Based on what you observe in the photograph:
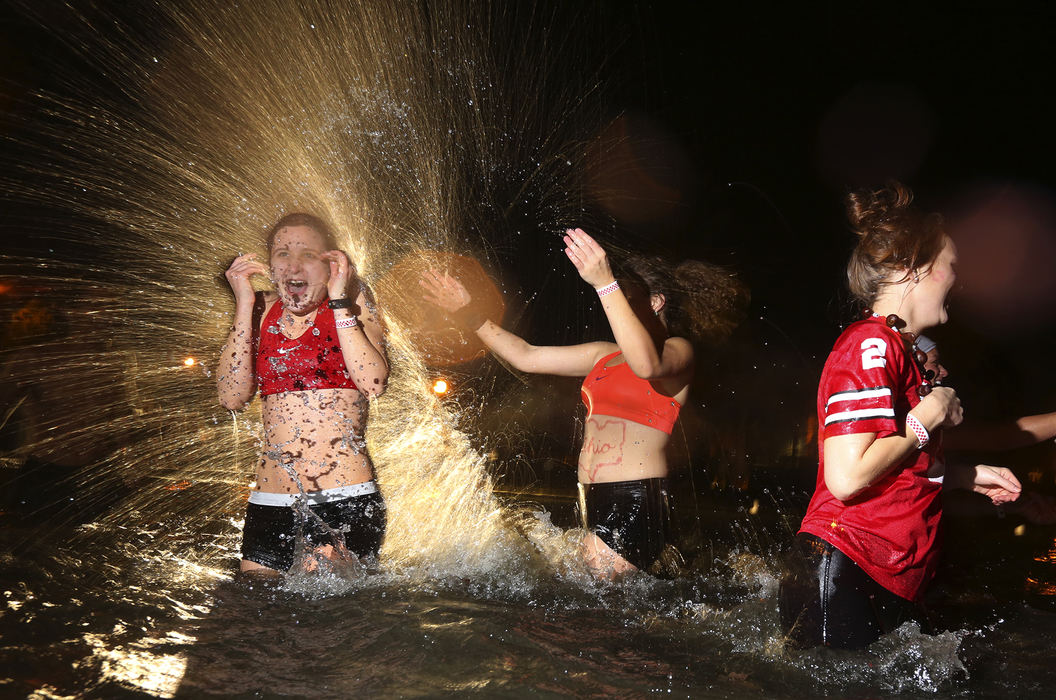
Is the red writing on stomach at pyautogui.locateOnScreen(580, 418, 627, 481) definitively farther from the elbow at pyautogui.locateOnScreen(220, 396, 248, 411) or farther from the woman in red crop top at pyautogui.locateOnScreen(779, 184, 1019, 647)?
the elbow at pyautogui.locateOnScreen(220, 396, 248, 411)

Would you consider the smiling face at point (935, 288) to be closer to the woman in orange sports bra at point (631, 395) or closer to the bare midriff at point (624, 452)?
the woman in orange sports bra at point (631, 395)

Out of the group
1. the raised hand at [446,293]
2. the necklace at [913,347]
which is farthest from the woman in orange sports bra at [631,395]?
the necklace at [913,347]

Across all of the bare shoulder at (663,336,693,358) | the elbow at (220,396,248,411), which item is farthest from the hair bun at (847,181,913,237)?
the elbow at (220,396,248,411)

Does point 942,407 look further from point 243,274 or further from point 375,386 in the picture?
point 243,274

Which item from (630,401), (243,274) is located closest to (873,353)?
(630,401)

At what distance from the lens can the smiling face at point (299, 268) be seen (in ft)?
11.9

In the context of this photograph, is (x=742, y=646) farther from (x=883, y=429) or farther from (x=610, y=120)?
(x=610, y=120)

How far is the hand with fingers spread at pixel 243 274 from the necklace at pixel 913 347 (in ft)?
9.31

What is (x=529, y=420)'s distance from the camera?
50.3 feet

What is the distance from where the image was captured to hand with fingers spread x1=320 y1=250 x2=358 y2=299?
11.8ft

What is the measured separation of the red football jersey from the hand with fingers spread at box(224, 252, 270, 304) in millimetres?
2721

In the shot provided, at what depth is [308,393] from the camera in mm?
3539

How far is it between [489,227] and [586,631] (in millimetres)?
6536

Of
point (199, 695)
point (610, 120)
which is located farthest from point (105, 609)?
point (610, 120)
